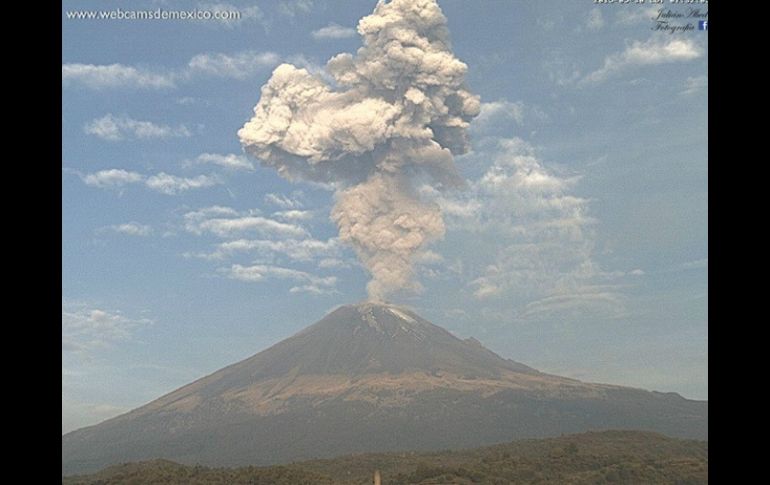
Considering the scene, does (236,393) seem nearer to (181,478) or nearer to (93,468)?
(93,468)

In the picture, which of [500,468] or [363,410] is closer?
[500,468]

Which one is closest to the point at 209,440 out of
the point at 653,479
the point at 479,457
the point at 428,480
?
the point at 479,457

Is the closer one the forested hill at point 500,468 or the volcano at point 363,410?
the forested hill at point 500,468

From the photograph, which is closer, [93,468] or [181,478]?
[181,478]

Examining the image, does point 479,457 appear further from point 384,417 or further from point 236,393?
point 236,393

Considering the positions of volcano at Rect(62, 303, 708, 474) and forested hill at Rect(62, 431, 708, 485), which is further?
volcano at Rect(62, 303, 708, 474)
